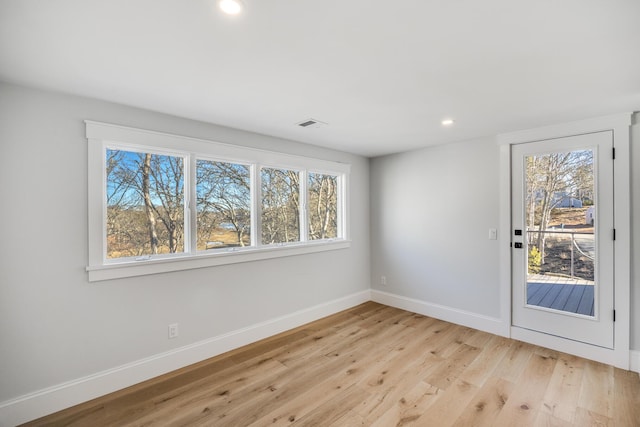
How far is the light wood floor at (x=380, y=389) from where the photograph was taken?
2014 mm

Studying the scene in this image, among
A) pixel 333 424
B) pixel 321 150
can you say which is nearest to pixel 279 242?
pixel 321 150

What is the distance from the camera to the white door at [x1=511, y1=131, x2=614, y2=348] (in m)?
2.75

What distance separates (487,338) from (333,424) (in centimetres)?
225

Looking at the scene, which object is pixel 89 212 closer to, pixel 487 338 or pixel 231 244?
pixel 231 244

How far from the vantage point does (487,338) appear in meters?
3.27

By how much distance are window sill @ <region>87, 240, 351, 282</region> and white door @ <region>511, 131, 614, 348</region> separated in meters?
2.43

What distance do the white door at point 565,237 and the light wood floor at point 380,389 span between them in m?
0.38

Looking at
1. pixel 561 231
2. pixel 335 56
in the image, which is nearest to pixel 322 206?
pixel 335 56

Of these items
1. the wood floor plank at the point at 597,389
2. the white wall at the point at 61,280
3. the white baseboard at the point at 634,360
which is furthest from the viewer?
the white baseboard at the point at 634,360

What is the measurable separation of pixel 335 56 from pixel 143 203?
206cm

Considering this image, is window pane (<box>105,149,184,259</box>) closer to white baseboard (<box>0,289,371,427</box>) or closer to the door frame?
white baseboard (<box>0,289,371,427</box>)

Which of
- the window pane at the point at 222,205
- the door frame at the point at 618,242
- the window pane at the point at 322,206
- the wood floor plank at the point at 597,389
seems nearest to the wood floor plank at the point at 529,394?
the wood floor plank at the point at 597,389

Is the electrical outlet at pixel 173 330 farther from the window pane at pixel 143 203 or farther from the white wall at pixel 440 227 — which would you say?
the white wall at pixel 440 227

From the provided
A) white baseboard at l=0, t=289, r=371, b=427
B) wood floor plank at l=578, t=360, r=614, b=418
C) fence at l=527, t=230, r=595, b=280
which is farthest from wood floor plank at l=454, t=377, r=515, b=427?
white baseboard at l=0, t=289, r=371, b=427
